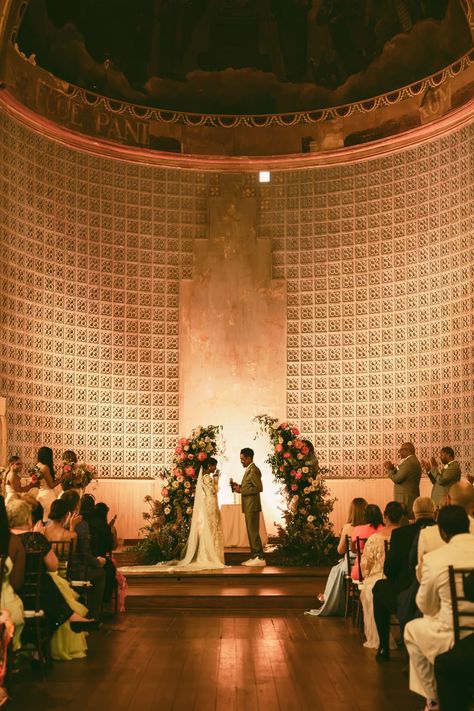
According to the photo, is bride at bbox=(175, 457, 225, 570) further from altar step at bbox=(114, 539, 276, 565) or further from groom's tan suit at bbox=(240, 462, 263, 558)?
altar step at bbox=(114, 539, 276, 565)

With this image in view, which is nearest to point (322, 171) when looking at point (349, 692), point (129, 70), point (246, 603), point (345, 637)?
point (129, 70)

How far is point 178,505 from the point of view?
15352mm

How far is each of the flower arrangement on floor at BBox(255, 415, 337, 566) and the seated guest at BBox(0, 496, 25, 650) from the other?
8.48m

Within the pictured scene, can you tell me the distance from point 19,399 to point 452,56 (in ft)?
31.3

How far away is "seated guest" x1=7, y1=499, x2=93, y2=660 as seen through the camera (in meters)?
7.43

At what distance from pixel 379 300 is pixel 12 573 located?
13028mm

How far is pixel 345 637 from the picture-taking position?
954 centimetres

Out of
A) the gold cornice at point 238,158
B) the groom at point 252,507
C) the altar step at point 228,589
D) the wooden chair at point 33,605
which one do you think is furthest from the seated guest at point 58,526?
the gold cornice at point 238,158

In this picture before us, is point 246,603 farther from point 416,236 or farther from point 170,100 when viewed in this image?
point 170,100

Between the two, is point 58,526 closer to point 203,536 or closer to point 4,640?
point 4,640

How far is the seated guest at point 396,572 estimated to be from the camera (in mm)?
7879

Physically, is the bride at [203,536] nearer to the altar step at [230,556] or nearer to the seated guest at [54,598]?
the altar step at [230,556]

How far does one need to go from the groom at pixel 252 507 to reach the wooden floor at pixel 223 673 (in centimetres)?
429

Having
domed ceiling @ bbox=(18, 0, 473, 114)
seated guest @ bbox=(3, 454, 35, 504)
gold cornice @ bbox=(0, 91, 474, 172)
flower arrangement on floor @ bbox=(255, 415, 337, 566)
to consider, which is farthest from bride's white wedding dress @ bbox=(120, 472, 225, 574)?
domed ceiling @ bbox=(18, 0, 473, 114)
